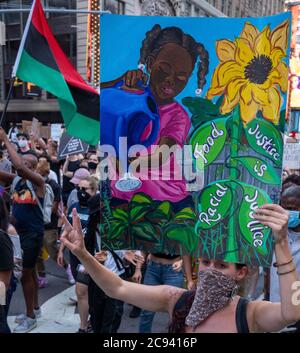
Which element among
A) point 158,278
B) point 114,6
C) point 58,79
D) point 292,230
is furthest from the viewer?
point 114,6

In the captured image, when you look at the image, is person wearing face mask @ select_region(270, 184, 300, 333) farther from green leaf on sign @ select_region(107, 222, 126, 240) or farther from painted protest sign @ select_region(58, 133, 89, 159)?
painted protest sign @ select_region(58, 133, 89, 159)

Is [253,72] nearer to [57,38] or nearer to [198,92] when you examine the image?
[198,92]

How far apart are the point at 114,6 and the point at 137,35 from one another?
2382 cm

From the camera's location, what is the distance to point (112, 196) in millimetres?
2301

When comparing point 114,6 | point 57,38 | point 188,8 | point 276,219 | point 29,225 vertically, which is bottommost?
point 29,225

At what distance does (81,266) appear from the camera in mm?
3973

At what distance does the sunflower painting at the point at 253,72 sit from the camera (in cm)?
197

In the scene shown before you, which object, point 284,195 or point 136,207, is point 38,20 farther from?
point 284,195

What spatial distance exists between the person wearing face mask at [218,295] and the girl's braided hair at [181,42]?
85cm

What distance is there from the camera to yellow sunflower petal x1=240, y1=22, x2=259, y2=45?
6.61 ft

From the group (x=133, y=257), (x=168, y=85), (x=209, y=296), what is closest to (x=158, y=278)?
(x=133, y=257)

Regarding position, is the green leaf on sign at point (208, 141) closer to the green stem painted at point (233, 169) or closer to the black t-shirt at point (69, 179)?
the green stem painted at point (233, 169)

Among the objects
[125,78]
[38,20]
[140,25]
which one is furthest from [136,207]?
[38,20]

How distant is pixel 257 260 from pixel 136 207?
70 centimetres
